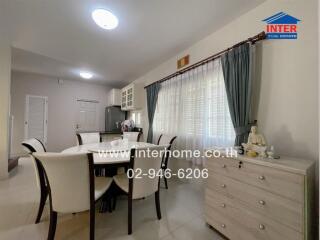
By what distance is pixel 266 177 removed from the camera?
116 centimetres

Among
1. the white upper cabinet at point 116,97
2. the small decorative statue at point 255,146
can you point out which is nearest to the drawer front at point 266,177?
the small decorative statue at point 255,146

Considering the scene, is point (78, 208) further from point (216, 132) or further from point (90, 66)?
point (90, 66)

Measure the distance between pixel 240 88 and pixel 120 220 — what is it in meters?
2.06

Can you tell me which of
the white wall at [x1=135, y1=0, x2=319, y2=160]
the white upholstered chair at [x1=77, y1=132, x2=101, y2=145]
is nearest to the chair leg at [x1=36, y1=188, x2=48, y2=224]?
the white upholstered chair at [x1=77, y1=132, x2=101, y2=145]

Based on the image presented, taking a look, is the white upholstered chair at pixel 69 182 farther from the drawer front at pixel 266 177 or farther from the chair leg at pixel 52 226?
the drawer front at pixel 266 177

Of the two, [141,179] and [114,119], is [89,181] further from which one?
[114,119]

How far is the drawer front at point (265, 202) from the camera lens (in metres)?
1.02

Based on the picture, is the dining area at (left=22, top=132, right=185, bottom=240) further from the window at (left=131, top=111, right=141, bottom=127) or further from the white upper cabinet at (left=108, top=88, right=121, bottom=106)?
the white upper cabinet at (left=108, top=88, right=121, bottom=106)

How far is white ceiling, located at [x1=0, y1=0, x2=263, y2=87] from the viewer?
1769 millimetres

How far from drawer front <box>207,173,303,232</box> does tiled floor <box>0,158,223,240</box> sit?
1.71 feet

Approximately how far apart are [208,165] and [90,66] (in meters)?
3.63

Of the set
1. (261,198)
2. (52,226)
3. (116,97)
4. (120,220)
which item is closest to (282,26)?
(261,198)

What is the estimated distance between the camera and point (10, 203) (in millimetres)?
2055

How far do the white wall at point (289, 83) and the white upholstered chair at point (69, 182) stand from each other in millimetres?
1827
